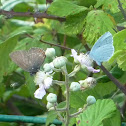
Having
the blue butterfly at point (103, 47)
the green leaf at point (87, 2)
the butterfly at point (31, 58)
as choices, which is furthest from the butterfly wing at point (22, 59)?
the green leaf at point (87, 2)

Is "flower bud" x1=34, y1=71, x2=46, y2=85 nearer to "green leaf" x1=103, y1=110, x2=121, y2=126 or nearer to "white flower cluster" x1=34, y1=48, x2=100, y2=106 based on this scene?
"white flower cluster" x1=34, y1=48, x2=100, y2=106

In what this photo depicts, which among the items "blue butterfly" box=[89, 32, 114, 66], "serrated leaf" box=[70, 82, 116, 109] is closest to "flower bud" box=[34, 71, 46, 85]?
"blue butterfly" box=[89, 32, 114, 66]

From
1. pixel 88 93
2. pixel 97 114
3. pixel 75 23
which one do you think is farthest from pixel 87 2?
pixel 97 114

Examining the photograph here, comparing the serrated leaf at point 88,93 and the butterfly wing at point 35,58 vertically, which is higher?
the butterfly wing at point 35,58

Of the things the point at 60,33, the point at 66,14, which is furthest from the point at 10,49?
the point at 60,33

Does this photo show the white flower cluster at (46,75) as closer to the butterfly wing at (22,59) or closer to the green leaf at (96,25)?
the butterfly wing at (22,59)

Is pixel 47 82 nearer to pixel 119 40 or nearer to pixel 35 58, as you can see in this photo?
pixel 35 58
